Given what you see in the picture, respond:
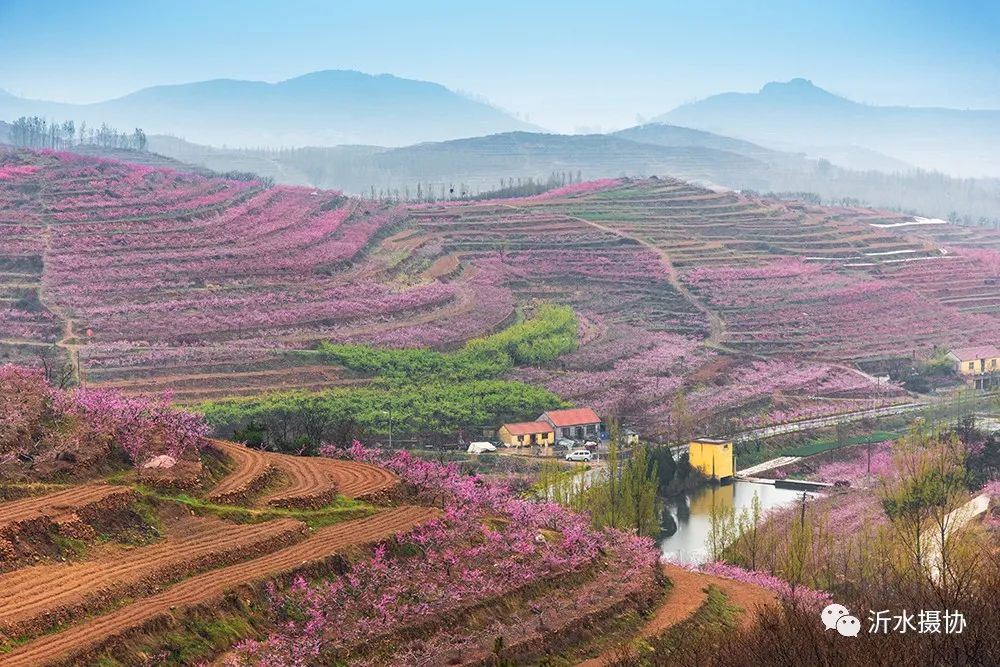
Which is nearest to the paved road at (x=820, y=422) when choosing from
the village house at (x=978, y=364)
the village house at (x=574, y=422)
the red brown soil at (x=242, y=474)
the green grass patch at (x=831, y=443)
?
the green grass patch at (x=831, y=443)

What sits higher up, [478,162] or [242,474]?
[478,162]

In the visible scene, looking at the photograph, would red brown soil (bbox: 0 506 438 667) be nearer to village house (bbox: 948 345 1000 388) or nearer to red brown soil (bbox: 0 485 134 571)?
red brown soil (bbox: 0 485 134 571)

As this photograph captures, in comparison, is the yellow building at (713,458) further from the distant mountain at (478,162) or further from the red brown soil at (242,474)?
the distant mountain at (478,162)

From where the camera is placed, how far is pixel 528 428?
177 feet

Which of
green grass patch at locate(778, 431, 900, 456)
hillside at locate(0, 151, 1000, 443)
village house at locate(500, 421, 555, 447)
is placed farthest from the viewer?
green grass patch at locate(778, 431, 900, 456)

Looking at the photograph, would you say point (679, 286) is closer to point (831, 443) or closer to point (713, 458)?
point (831, 443)

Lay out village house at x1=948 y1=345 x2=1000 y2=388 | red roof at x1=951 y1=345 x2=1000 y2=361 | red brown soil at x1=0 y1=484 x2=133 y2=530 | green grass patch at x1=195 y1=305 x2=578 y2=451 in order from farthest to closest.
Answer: red roof at x1=951 y1=345 x2=1000 y2=361 → village house at x1=948 y1=345 x2=1000 y2=388 → green grass patch at x1=195 y1=305 x2=578 y2=451 → red brown soil at x1=0 y1=484 x2=133 y2=530

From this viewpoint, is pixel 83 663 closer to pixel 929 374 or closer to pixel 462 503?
pixel 462 503

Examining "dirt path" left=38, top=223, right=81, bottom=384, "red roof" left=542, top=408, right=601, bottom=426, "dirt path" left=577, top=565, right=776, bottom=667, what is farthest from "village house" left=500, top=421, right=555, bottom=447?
"dirt path" left=577, top=565, right=776, bottom=667

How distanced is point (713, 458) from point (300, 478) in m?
24.2

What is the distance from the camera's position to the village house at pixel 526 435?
53.3 m

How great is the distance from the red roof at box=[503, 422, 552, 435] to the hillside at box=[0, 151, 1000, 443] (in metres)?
0.83

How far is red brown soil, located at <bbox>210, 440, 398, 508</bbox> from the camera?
90.7 ft

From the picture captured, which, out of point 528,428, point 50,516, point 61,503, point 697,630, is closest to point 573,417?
point 528,428
